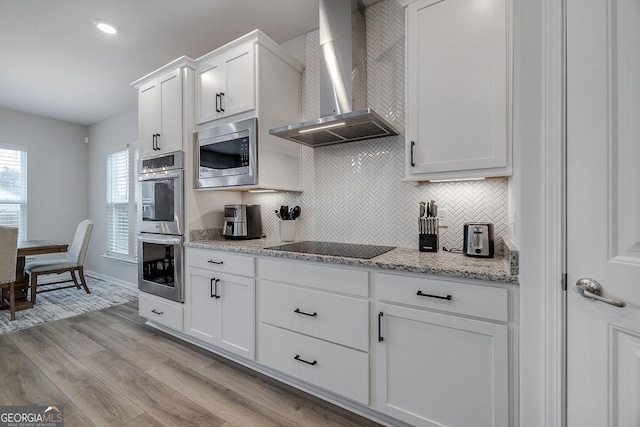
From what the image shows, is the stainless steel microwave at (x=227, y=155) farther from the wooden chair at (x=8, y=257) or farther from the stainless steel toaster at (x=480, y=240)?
the wooden chair at (x=8, y=257)

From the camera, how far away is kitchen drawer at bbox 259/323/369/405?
5.12 feet

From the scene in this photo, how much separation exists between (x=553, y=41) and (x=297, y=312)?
1.73 metres

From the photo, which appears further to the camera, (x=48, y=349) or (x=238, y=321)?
(x=48, y=349)

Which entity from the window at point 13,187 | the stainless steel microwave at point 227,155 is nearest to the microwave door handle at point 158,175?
the stainless steel microwave at point 227,155

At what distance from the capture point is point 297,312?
5.79 ft

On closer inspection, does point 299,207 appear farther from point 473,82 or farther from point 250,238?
point 473,82

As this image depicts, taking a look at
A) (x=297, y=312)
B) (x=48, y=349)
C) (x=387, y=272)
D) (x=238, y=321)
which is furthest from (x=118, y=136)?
(x=387, y=272)

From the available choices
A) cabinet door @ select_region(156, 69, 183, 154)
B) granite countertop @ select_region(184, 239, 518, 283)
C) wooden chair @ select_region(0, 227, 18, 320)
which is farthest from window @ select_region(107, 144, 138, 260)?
granite countertop @ select_region(184, 239, 518, 283)

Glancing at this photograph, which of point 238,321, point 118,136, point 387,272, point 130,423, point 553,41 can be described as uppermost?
point 118,136

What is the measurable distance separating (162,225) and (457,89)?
2.51 metres

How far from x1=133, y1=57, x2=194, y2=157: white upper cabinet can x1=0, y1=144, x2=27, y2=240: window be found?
317 cm

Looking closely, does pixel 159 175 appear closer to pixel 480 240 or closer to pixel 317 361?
pixel 317 361

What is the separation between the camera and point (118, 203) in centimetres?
457

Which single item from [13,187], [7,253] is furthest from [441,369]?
[13,187]
